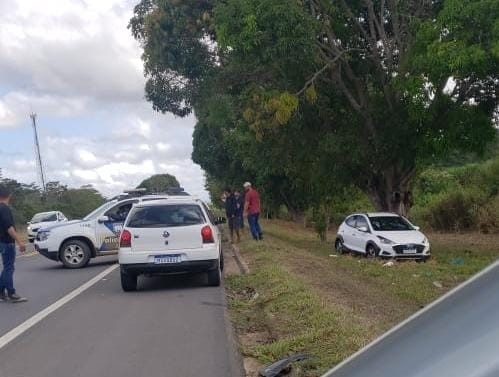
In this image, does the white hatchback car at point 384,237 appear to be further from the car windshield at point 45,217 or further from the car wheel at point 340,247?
the car windshield at point 45,217

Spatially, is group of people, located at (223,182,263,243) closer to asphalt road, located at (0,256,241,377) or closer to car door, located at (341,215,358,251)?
car door, located at (341,215,358,251)

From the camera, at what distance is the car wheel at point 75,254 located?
55.1 feet

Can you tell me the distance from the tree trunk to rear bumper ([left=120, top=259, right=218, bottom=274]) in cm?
1235

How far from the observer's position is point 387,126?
20.4m

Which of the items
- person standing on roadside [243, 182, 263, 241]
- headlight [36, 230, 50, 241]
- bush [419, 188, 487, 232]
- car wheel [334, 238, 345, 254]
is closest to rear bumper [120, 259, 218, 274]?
headlight [36, 230, 50, 241]

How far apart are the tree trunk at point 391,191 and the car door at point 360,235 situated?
2.83 metres

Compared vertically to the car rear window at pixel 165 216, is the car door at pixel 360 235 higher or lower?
lower

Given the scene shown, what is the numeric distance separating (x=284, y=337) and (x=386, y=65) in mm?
14904

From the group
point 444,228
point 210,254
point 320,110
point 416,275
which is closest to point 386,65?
point 320,110

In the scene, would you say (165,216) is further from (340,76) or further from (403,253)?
(340,76)

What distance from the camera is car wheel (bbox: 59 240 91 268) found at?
16797 mm

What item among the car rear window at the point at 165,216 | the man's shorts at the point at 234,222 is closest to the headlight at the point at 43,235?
the car rear window at the point at 165,216

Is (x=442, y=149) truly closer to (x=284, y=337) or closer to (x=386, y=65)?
(x=386, y=65)

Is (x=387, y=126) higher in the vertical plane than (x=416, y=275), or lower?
higher
